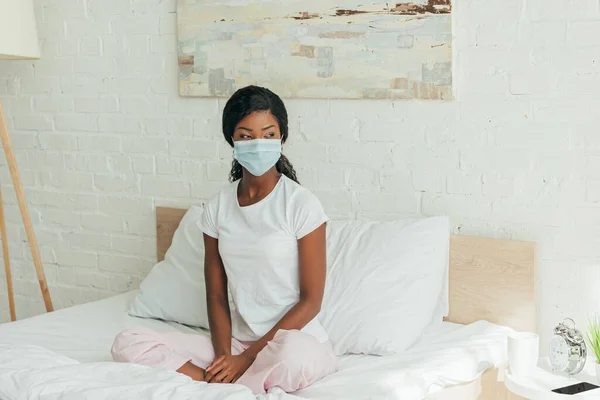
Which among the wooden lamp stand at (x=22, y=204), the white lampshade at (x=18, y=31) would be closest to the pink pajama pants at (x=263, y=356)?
the wooden lamp stand at (x=22, y=204)

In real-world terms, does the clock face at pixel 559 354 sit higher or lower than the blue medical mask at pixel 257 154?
lower

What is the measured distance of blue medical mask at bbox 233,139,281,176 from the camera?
221cm

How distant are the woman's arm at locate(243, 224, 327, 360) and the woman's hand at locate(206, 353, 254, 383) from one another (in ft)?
0.10

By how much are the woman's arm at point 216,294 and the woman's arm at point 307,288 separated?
0.48ft

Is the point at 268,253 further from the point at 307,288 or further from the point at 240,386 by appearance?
the point at 240,386

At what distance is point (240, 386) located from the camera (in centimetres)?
180

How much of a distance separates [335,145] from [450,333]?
0.73m

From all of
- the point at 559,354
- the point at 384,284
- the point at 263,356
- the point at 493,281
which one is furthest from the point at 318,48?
the point at 559,354

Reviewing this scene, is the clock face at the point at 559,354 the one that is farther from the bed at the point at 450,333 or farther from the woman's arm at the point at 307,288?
the woman's arm at the point at 307,288

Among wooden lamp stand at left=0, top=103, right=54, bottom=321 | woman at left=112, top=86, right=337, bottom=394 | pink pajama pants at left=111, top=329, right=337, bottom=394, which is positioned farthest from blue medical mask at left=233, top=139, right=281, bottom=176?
wooden lamp stand at left=0, top=103, right=54, bottom=321

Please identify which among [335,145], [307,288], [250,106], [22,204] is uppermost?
[250,106]

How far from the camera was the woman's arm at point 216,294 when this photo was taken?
228 centimetres

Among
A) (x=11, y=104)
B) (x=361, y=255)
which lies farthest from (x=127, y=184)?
(x=361, y=255)

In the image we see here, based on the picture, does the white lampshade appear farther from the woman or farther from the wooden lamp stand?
the woman
